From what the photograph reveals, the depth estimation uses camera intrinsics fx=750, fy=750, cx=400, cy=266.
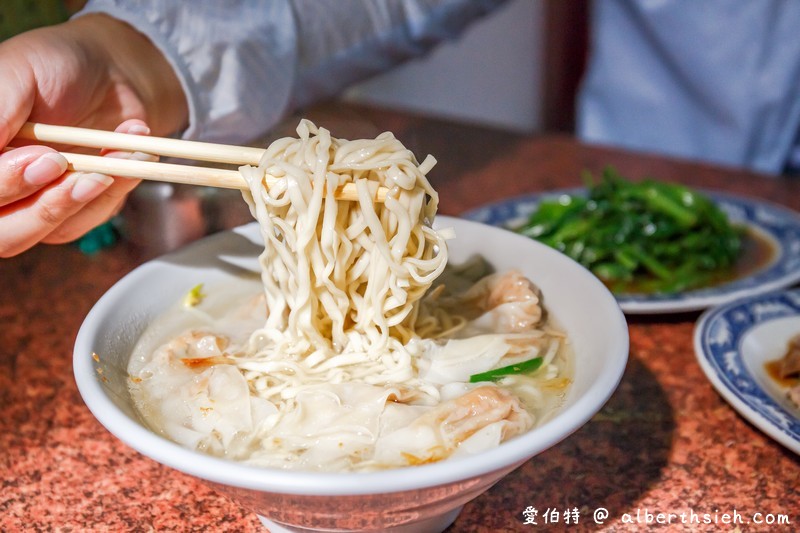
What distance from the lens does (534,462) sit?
1476mm

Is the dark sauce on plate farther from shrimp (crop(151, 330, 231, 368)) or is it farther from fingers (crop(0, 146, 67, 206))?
fingers (crop(0, 146, 67, 206))

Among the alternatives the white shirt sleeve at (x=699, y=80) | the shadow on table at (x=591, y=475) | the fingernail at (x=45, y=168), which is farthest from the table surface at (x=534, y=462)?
the white shirt sleeve at (x=699, y=80)

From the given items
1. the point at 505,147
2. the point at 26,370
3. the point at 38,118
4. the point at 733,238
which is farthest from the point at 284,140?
the point at 505,147

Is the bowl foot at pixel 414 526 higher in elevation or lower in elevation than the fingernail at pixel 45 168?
lower

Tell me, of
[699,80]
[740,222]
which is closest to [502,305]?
[740,222]

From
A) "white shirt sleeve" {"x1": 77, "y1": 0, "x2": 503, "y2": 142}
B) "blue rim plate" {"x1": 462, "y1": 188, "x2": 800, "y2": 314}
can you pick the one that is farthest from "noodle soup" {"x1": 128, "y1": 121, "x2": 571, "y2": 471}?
"white shirt sleeve" {"x1": 77, "y1": 0, "x2": 503, "y2": 142}

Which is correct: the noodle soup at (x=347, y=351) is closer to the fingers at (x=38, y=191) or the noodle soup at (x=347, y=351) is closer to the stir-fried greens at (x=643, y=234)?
the fingers at (x=38, y=191)

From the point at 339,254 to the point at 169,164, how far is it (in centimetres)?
33

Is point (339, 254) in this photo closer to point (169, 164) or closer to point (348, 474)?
point (169, 164)

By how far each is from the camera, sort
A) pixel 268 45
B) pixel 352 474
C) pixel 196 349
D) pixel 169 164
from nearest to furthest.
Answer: pixel 352 474 < pixel 169 164 < pixel 196 349 < pixel 268 45

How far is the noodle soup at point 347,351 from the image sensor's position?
3.86 ft

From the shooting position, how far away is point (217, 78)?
81.1 inches

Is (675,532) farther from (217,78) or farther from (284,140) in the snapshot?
(217,78)

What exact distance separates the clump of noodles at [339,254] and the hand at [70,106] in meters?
0.34
